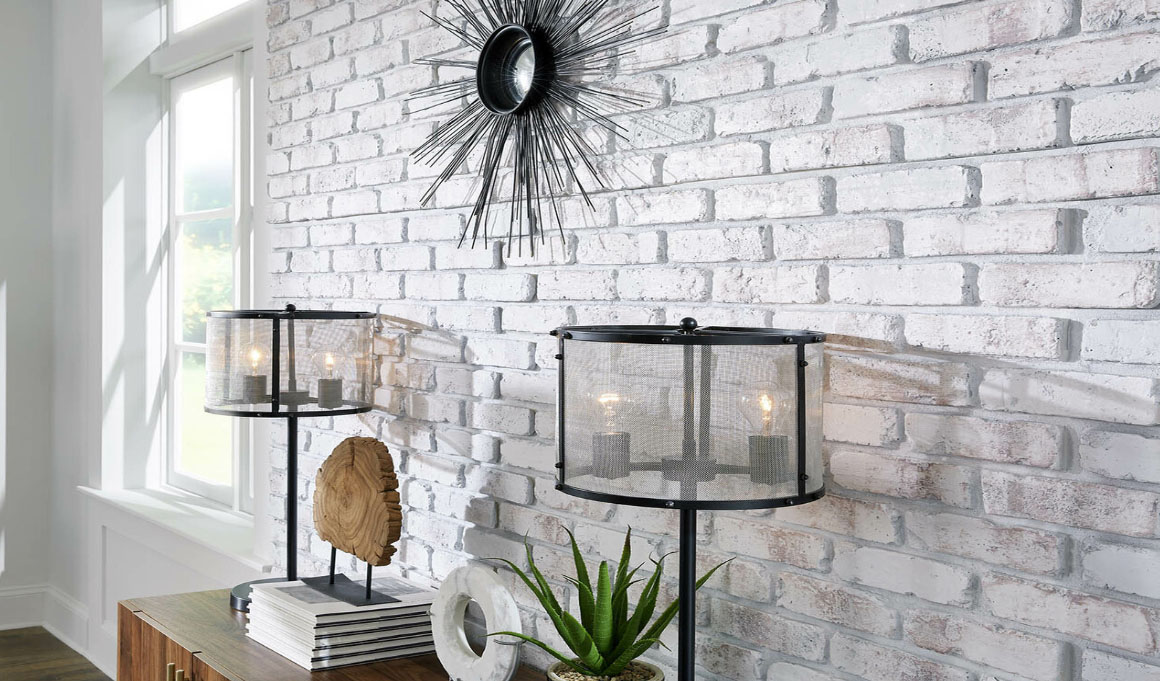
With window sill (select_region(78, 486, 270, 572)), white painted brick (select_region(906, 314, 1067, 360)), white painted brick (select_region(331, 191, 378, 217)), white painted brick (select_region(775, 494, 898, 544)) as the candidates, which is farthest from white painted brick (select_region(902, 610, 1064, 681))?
window sill (select_region(78, 486, 270, 572))

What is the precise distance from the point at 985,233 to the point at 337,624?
1.36 meters

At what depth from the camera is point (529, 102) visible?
6.52 ft

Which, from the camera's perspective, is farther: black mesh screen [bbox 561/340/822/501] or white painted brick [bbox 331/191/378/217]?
white painted brick [bbox 331/191/378/217]

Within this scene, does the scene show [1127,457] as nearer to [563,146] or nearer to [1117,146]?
[1117,146]

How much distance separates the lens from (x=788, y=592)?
1.57 m

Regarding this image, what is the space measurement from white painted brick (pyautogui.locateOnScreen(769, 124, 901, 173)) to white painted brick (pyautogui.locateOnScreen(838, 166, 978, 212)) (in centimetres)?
3

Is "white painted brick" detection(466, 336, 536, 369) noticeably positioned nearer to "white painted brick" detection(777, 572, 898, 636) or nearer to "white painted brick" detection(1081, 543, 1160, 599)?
"white painted brick" detection(777, 572, 898, 636)

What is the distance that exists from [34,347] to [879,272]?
12.9ft

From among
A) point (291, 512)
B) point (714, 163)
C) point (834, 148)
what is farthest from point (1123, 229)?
point (291, 512)

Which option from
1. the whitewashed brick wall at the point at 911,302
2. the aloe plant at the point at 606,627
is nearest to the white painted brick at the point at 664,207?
the whitewashed brick wall at the point at 911,302

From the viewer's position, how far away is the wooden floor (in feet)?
12.8

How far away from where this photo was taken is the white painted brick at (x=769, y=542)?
60.6 inches

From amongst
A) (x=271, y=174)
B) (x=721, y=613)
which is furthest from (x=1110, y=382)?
(x=271, y=174)

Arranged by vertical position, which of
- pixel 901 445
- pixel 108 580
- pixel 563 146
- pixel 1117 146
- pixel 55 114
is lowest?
pixel 108 580
